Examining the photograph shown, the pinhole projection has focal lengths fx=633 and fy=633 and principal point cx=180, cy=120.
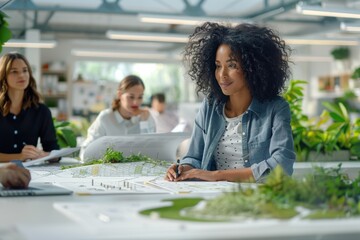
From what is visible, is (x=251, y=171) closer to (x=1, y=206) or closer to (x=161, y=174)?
(x=161, y=174)

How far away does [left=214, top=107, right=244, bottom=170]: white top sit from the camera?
3.32m

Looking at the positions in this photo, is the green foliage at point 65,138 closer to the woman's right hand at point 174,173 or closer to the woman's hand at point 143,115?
the woman's hand at point 143,115

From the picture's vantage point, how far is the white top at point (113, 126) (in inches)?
233

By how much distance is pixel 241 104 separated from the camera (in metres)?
3.42

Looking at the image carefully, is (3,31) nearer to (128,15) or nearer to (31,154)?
(31,154)

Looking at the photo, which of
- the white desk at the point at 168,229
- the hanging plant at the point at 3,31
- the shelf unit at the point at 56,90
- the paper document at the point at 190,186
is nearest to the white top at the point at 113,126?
the hanging plant at the point at 3,31

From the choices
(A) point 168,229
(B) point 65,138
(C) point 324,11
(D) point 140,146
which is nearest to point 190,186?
(A) point 168,229

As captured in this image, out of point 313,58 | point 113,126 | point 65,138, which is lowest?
point 65,138

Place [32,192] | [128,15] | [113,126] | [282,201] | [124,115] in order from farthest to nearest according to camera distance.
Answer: [128,15]
[124,115]
[113,126]
[32,192]
[282,201]

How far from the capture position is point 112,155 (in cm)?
342

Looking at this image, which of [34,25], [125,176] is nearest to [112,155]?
[125,176]

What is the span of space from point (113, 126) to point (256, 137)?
9.78 feet

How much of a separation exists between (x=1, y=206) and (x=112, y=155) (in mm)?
1481

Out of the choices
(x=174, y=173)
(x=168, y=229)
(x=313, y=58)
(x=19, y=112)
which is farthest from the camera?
(x=313, y=58)
